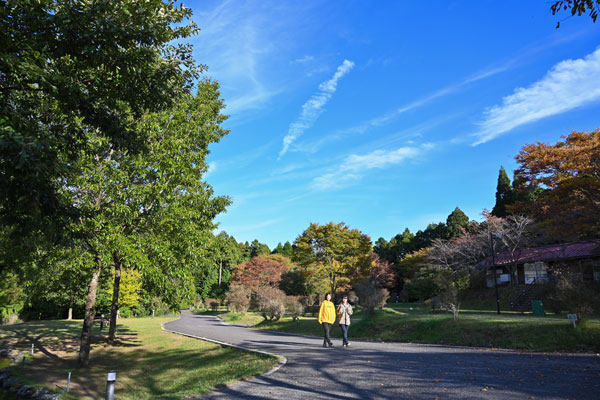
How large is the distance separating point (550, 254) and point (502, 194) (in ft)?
53.6

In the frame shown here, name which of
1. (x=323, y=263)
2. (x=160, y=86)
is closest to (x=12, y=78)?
(x=160, y=86)

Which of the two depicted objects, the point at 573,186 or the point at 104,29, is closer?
the point at 104,29

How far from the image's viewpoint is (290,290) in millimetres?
37125

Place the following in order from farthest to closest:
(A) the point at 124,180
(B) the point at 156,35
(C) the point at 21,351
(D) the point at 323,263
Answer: (D) the point at 323,263 → (C) the point at 21,351 → (A) the point at 124,180 → (B) the point at 156,35

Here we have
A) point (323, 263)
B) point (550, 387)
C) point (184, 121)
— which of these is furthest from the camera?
point (323, 263)

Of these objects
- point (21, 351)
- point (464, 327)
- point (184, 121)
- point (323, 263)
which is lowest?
point (21, 351)

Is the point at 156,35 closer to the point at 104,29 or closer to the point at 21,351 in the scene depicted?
the point at 104,29

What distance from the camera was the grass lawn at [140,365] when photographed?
371 inches

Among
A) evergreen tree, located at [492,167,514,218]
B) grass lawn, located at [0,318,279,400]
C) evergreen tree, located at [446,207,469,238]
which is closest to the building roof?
evergreen tree, located at [492,167,514,218]

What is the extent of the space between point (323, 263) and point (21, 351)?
20.4 m

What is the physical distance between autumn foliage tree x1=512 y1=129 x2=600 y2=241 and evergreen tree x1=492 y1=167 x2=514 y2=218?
2706 cm

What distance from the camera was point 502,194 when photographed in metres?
43.7

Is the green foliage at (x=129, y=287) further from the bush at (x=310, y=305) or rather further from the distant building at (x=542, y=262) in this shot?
the distant building at (x=542, y=262)

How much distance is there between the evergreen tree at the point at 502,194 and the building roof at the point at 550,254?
1032 cm
